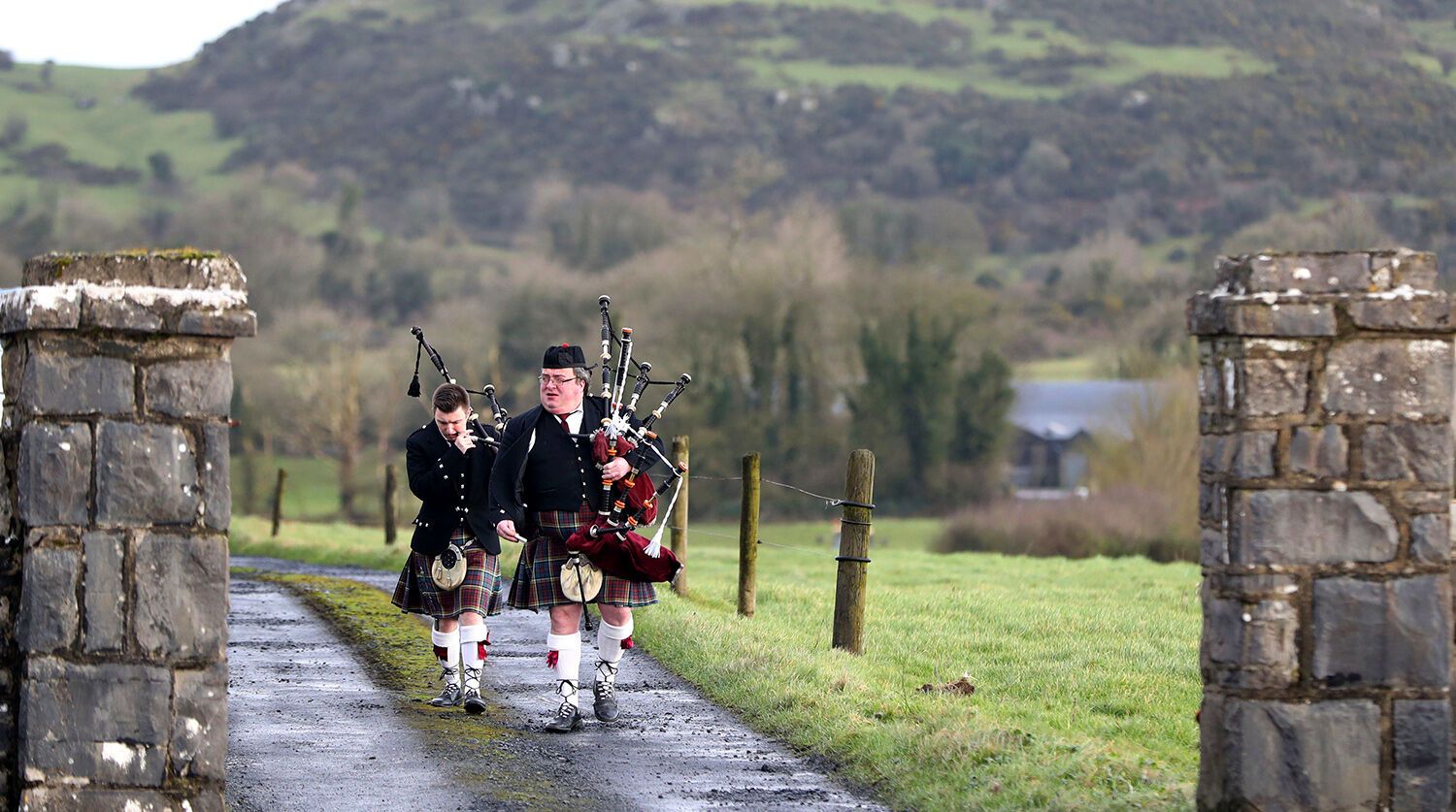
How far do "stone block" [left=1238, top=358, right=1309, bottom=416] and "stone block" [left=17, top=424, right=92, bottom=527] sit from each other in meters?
4.16

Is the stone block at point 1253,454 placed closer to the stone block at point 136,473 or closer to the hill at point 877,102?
the stone block at point 136,473

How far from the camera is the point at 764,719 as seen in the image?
992 cm

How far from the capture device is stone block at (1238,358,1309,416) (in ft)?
22.5

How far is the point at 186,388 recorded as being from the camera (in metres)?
6.80

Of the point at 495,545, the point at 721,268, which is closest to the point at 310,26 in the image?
the point at 721,268

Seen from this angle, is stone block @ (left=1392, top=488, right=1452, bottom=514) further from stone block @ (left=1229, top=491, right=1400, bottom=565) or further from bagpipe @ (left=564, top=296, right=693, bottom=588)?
bagpipe @ (left=564, top=296, right=693, bottom=588)

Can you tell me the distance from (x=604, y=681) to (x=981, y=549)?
32.7 meters

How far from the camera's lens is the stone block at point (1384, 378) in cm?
688

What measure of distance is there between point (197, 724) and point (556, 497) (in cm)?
336

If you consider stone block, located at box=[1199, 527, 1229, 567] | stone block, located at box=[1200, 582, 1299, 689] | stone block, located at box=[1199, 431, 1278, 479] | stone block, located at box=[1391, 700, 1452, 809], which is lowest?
stone block, located at box=[1391, 700, 1452, 809]

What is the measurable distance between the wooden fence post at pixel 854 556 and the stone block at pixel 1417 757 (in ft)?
17.1

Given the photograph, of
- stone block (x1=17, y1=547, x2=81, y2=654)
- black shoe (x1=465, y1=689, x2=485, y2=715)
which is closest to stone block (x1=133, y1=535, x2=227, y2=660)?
stone block (x1=17, y1=547, x2=81, y2=654)

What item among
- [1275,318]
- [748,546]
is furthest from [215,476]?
[748,546]

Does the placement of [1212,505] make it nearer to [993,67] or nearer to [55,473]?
[55,473]
